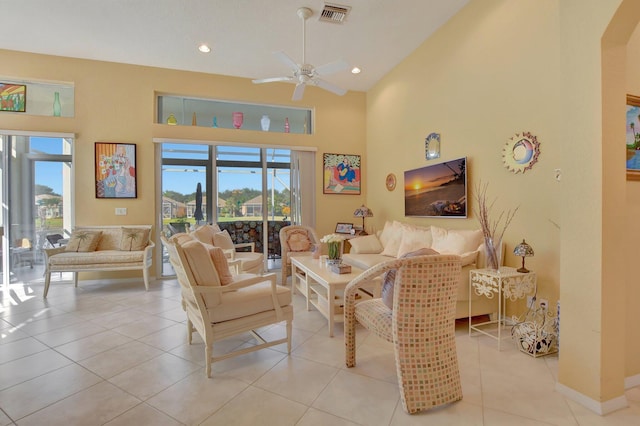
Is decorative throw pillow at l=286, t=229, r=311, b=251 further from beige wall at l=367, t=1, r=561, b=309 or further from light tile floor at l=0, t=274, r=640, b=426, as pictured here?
light tile floor at l=0, t=274, r=640, b=426

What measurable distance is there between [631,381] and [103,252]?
5766 millimetres

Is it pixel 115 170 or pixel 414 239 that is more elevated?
pixel 115 170

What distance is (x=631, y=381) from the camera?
1.95 meters

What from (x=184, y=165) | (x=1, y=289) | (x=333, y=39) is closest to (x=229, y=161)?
(x=184, y=165)

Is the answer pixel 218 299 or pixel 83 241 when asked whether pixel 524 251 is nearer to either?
pixel 218 299

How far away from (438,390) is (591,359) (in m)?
0.90

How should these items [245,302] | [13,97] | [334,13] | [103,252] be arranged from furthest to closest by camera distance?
[13,97] → [103,252] → [334,13] → [245,302]

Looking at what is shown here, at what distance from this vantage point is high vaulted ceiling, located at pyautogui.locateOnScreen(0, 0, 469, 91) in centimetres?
350

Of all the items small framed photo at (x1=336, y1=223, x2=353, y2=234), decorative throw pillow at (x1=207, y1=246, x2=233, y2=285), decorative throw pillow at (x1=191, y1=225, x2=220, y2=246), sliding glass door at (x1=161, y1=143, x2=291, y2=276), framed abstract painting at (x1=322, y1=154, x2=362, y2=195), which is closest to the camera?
decorative throw pillow at (x1=207, y1=246, x2=233, y2=285)

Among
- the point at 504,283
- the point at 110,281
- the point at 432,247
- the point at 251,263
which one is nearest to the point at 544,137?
the point at 504,283

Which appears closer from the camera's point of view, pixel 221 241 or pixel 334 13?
pixel 334 13

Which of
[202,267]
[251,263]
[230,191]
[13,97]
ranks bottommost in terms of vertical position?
[251,263]

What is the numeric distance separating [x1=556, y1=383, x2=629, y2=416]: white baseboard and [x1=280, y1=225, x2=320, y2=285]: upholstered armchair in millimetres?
3541

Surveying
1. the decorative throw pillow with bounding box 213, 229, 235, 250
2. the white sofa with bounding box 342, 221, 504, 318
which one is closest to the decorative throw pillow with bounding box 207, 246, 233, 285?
the decorative throw pillow with bounding box 213, 229, 235, 250
